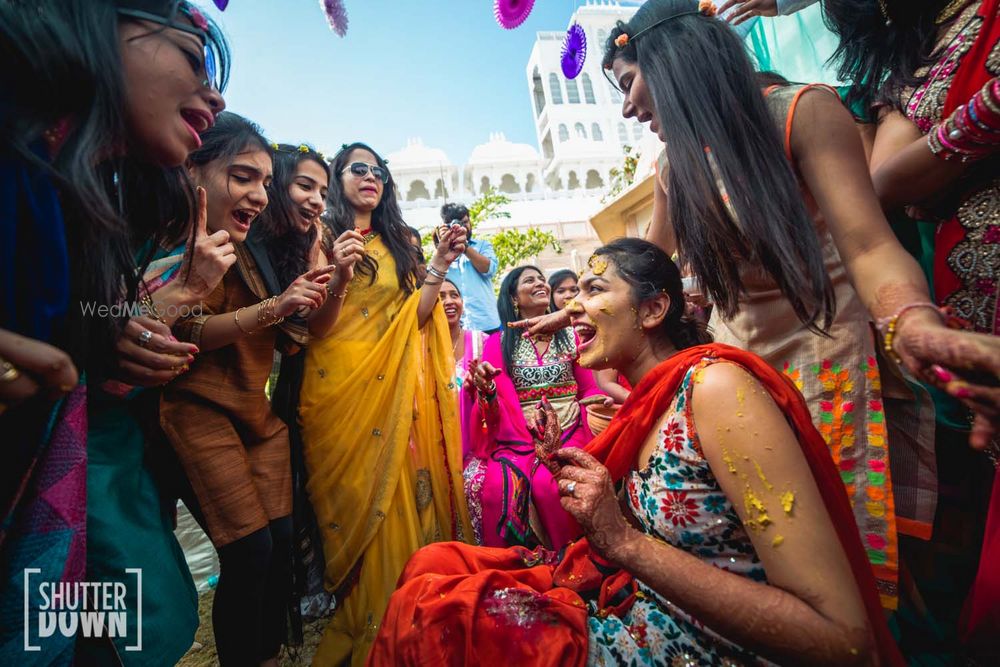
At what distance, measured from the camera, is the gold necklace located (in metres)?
1.28

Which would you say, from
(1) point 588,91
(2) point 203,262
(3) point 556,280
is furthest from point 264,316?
(1) point 588,91

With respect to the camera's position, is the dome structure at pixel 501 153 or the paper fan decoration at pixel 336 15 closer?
the paper fan decoration at pixel 336 15

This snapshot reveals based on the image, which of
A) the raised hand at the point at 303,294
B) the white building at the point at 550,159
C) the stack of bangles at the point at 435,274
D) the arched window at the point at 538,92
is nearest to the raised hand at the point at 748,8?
the stack of bangles at the point at 435,274

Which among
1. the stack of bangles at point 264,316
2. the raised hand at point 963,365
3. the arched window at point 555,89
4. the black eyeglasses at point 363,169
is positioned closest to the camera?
the raised hand at point 963,365

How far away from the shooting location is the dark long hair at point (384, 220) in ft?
9.23

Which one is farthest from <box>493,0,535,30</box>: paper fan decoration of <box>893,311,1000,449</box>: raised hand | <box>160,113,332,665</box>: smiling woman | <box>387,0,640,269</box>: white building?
<box>387,0,640,269</box>: white building

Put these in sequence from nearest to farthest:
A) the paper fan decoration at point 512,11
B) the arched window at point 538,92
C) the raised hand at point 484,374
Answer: the raised hand at point 484,374
the paper fan decoration at point 512,11
the arched window at point 538,92

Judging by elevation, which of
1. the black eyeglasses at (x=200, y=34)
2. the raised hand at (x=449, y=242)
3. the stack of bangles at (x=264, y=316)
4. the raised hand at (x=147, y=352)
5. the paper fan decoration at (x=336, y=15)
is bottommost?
the raised hand at (x=147, y=352)

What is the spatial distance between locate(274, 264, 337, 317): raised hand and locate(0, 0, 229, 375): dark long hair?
553 millimetres

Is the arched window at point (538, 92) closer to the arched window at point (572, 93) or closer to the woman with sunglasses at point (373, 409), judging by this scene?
the arched window at point (572, 93)

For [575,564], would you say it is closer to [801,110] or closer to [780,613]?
[780,613]

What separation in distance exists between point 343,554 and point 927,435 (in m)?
2.48

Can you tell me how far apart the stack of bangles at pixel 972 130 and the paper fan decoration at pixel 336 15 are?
4.48 m

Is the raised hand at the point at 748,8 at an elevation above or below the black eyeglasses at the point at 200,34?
above
